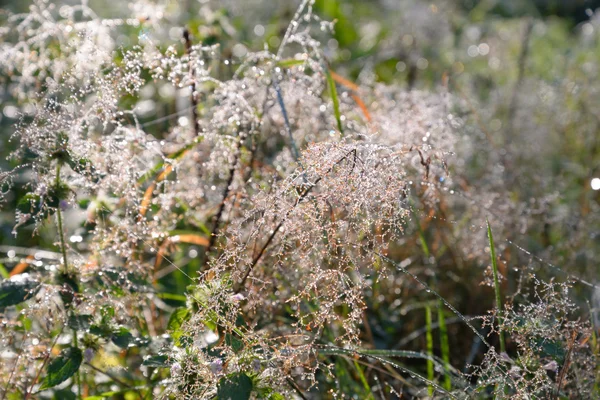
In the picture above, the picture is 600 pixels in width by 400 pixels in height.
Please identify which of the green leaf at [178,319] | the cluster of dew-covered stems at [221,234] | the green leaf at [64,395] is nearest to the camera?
the cluster of dew-covered stems at [221,234]

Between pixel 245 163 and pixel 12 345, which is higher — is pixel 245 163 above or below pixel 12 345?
above

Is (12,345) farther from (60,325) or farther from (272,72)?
(272,72)

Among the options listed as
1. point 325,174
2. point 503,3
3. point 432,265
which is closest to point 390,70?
point 432,265

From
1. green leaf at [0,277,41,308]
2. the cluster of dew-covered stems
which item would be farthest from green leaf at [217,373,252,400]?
green leaf at [0,277,41,308]

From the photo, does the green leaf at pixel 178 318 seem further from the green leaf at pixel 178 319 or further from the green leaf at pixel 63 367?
the green leaf at pixel 63 367

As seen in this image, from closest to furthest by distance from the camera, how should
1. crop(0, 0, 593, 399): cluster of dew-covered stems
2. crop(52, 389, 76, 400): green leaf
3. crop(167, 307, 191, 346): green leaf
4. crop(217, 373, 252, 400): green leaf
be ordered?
crop(217, 373, 252, 400): green leaf, crop(0, 0, 593, 399): cluster of dew-covered stems, crop(167, 307, 191, 346): green leaf, crop(52, 389, 76, 400): green leaf

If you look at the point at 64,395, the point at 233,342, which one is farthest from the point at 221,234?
the point at 64,395

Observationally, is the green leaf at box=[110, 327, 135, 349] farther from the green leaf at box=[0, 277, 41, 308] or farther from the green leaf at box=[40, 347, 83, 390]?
the green leaf at box=[0, 277, 41, 308]

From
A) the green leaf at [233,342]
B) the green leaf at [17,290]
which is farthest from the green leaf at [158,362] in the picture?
the green leaf at [17,290]
